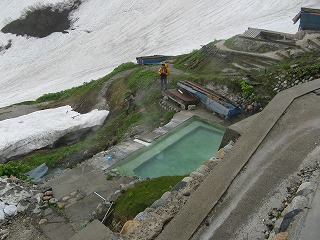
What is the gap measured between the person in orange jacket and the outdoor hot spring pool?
12.7 ft

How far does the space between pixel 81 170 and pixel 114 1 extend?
34.8 metres

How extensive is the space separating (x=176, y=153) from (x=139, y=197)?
12.4 feet

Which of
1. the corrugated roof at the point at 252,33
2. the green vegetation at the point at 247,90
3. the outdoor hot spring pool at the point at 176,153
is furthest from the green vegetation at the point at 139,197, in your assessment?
the corrugated roof at the point at 252,33

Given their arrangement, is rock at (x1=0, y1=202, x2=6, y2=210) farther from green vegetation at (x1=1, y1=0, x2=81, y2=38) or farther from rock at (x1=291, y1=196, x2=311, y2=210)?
green vegetation at (x1=1, y1=0, x2=81, y2=38)

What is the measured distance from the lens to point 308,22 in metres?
19.1

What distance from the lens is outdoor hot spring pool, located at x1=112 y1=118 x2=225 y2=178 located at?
10.5m

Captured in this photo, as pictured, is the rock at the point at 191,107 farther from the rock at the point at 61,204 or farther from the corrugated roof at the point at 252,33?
the corrugated roof at the point at 252,33

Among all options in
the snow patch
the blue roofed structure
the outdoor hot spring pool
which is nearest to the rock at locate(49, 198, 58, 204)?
the outdoor hot spring pool

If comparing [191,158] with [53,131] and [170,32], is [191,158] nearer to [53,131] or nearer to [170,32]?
[53,131]

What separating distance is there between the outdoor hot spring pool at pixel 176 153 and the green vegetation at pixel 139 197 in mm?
1761

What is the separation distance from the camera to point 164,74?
1606cm

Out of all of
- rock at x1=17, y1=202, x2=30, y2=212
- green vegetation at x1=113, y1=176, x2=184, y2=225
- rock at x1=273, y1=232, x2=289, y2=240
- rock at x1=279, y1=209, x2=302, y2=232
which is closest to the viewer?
rock at x1=273, y1=232, x2=289, y2=240

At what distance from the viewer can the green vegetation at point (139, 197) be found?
7.33m

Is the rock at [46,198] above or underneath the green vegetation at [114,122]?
above
